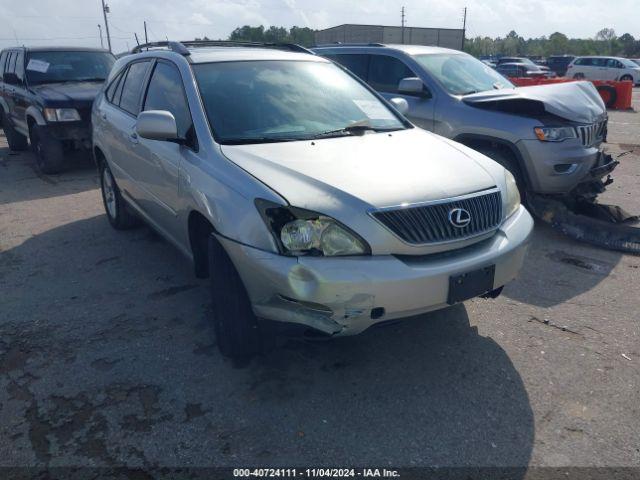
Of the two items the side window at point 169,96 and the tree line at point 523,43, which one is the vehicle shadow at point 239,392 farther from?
the tree line at point 523,43

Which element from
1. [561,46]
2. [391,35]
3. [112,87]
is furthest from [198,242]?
[561,46]

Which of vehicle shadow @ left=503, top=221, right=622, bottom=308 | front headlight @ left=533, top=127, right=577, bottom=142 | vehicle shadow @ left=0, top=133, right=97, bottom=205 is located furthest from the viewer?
vehicle shadow @ left=0, top=133, right=97, bottom=205

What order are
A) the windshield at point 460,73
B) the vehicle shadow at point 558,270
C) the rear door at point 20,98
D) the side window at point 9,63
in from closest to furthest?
the vehicle shadow at point 558,270 → the windshield at point 460,73 → the rear door at point 20,98 → the side window at point 9,63

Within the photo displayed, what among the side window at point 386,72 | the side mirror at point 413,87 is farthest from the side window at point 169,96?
the side window at point 386,72

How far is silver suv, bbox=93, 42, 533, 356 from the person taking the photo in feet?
8.58

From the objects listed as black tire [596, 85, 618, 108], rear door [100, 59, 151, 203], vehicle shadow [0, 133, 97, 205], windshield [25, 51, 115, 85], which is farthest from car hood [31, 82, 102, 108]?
black tire [596, 85, 618, 108]

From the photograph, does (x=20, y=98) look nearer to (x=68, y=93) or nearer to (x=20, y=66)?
(x=20, y=66)

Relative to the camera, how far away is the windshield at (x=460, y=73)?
620cm

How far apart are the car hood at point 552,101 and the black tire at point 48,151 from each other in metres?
6.06

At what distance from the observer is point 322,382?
3.02m

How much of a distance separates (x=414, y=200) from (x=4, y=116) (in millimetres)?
10366

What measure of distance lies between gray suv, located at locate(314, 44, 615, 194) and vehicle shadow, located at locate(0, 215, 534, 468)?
7.23 feet

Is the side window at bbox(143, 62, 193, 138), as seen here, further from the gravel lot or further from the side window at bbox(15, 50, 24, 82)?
the side window at bbox(15, 50, 24, 82)

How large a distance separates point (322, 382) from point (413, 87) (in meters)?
4.00
